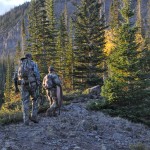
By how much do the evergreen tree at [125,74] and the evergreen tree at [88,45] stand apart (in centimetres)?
1482

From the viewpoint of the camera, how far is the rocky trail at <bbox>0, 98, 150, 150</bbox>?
10.9 m

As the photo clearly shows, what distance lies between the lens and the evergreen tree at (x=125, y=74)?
1756 cm

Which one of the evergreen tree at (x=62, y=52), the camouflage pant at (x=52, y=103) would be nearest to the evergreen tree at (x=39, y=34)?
the evergreen tree at (x=62, y=52)

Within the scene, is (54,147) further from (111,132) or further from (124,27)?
(124,27)

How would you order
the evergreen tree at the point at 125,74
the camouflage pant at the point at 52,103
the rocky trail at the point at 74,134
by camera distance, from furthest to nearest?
the evergreen tree at the point at 125,74
the camouflage pant at the point at 52,103
the rocky trail at the point at 74,134

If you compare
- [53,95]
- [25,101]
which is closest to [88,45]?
[53,95]

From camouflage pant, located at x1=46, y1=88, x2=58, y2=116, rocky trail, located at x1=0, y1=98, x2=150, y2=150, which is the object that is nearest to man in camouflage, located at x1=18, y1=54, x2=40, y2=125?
rocky trail, located at x1=0, y1=98, x2=150, y2=150

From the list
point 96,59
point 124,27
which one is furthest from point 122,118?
point 96,59

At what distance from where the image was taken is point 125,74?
60.2ft

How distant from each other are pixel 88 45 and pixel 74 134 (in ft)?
75.7

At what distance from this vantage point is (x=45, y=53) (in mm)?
48375

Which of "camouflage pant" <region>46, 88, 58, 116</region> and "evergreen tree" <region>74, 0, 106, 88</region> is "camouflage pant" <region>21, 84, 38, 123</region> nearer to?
"camouflage pant" <region>46, 88, 58, 116</region>

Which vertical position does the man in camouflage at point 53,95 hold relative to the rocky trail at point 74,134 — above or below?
above

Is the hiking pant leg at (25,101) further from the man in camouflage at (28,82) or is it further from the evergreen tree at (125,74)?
the evergreen tree at (125,74)
